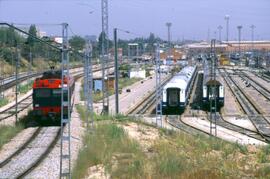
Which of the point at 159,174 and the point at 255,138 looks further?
the point at 255,138

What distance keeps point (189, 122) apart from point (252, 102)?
2029 centimetres

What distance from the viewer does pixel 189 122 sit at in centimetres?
5062

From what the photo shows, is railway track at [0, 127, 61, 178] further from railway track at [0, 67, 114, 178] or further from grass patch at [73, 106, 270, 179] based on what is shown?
grass patch at [73, 106, 270, 179]

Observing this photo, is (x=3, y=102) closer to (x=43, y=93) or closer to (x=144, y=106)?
(x=144, y=106)

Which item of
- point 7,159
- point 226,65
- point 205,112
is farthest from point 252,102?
point 226,65

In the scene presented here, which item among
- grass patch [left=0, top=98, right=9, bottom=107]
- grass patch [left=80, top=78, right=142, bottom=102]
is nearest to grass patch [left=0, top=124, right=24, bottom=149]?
grass patch [left=0, top=98, right=9, bottom=107]

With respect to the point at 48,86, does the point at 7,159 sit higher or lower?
lower

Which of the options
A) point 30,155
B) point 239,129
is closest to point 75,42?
point 239,129

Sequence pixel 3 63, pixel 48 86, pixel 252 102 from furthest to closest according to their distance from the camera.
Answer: pixel 3 63 < pixel 252 102 < pixel 48 86

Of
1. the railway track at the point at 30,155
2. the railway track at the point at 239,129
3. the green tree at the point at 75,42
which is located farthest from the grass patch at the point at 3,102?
the railway track at the point at 30,155

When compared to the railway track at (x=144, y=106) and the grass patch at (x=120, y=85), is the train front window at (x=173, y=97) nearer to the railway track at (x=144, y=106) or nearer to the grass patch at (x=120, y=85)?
the railway track at (x=144, y=106)

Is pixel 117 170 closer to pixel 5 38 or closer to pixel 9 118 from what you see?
pixel 9 118

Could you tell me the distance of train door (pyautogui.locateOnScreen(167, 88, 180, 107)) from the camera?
189 ft

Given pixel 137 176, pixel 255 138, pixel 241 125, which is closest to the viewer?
pixel 137 176
